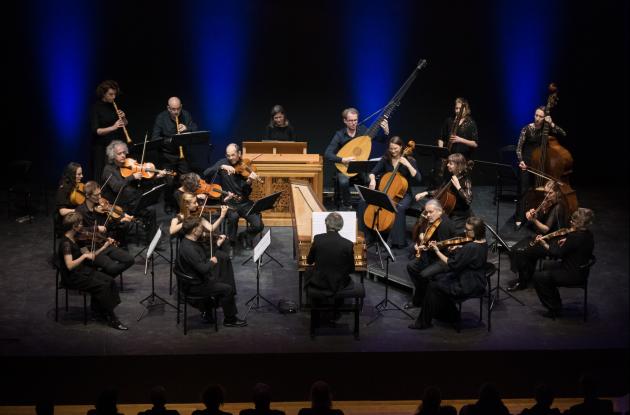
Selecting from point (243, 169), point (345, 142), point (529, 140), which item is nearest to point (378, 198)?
point (243, 169)

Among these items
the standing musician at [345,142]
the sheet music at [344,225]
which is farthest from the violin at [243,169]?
the sheet music at [344,225]

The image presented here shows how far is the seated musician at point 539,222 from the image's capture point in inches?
361

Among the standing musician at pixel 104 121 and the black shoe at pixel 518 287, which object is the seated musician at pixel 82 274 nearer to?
the standing musician at pixel 104 121

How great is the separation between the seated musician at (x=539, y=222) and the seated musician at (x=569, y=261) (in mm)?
545

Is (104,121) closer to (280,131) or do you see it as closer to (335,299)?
(280,131)

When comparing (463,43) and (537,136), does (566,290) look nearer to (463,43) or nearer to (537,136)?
(537,136)

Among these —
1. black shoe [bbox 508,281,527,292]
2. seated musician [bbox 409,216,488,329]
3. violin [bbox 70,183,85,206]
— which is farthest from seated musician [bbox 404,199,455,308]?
violin [bbox 70,183,85,206]

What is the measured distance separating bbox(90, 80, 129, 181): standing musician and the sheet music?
12.1ft

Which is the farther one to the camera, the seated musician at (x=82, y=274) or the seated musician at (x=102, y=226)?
the seated musician at (x=102, y=226)

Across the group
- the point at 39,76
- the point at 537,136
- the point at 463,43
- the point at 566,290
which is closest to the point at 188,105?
the point at 39,76

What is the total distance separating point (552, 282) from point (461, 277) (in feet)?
3.15

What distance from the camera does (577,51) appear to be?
1320 cm

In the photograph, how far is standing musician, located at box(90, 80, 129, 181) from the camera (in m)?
11.1

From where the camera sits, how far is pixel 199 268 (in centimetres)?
795
